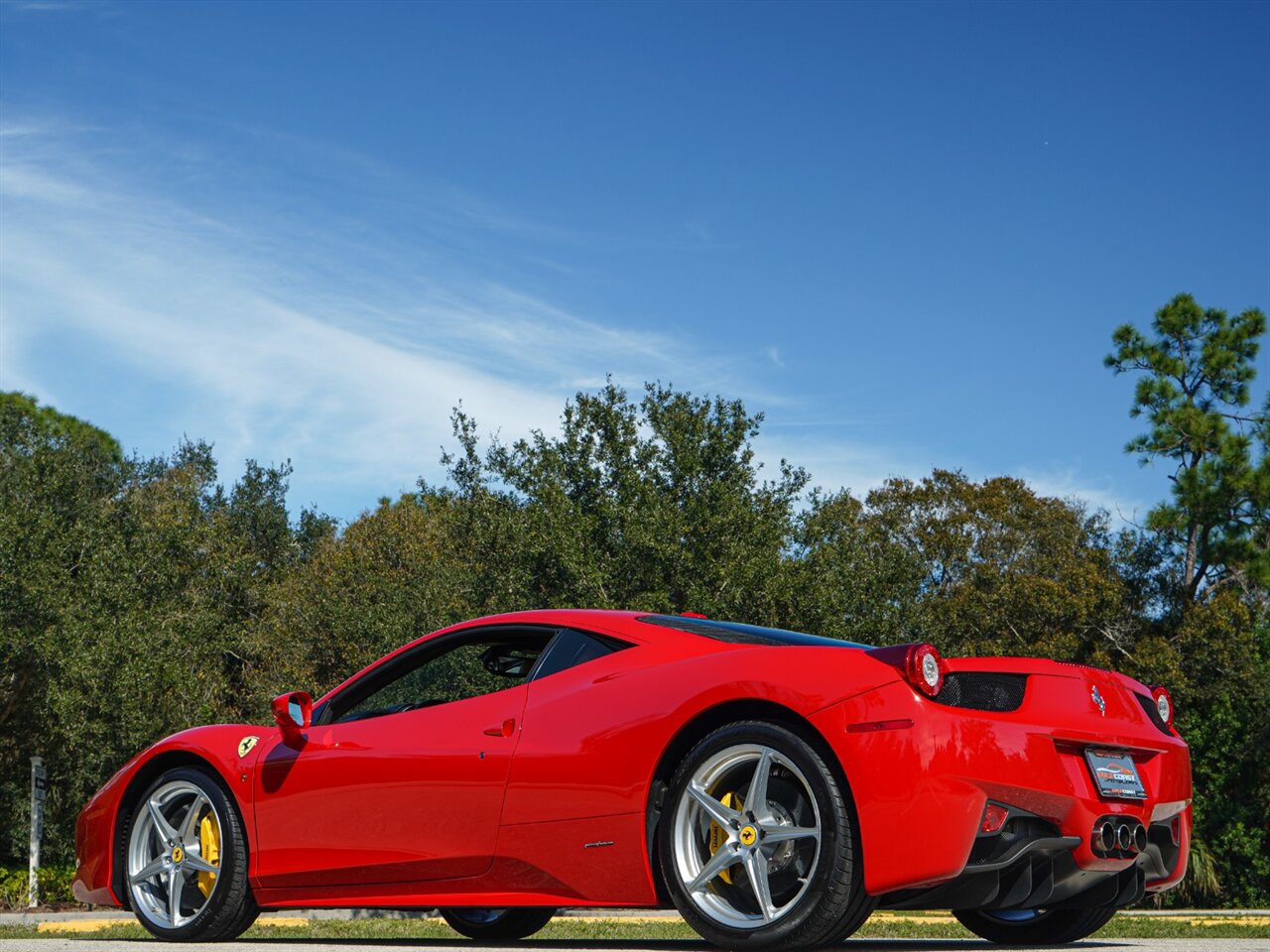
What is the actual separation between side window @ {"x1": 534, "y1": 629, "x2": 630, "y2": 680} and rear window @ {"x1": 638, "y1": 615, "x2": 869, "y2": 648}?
0.20 m

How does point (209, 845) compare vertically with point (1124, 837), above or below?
below

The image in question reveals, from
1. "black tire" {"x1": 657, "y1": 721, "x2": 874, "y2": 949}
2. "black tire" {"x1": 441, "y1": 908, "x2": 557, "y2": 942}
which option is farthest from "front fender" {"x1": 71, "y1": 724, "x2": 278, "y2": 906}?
"black tire" {"x1": 657, "y1": 721, "x2": 874, "y2": 949}

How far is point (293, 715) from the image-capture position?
6258 mm

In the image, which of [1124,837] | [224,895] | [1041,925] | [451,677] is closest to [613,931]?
[224,895]

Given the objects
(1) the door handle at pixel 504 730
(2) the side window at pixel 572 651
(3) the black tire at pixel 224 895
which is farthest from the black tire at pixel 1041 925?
(3) the black tire at pixel 224 895

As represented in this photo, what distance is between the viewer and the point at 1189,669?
1302 inches

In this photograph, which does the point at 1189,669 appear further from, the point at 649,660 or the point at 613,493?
the point at 649,660

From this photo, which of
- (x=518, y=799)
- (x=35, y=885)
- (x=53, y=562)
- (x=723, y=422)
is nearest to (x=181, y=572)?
(x=53, y=562)

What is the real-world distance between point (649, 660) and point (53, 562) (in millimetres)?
24194

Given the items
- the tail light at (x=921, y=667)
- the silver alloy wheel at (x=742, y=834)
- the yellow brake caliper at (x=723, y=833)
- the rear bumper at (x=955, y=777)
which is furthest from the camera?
the yellow brake caliper at (x=723, y=833)

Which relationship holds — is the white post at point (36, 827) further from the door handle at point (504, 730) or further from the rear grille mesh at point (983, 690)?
the rear grille mesh at point (983, 690)

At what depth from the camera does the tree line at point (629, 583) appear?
80.4 ft

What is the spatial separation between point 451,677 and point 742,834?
1.90 m

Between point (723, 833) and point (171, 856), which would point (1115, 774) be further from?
point (171, 856)
